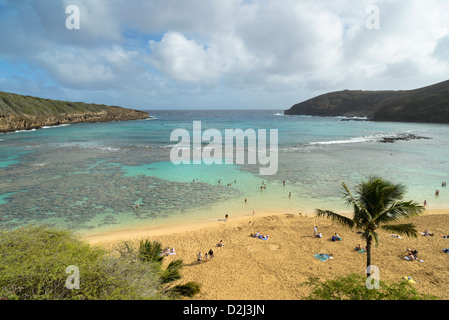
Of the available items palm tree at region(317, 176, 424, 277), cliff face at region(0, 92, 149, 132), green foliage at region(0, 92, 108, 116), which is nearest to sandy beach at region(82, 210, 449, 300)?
palm tree at region(317, 176, 424, 277)

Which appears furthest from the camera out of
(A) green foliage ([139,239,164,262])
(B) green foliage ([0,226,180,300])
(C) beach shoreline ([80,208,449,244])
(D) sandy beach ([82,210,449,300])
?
(C) beach shoreline ([80,208,449,244])

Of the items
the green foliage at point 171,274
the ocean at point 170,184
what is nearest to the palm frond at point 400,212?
the green foliage at point 171,274

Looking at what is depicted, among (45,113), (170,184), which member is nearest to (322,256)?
(170,184)

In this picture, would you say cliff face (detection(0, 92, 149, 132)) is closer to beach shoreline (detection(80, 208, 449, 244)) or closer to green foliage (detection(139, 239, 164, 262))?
beach shoreline (detection(80, 208, 449, 244))
